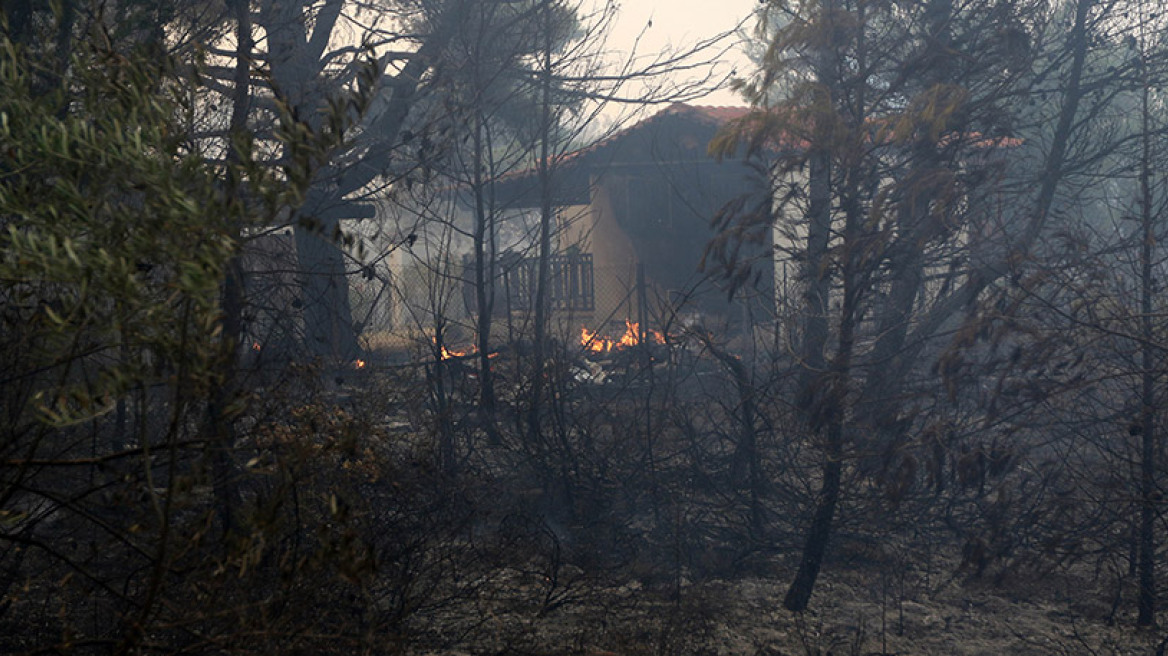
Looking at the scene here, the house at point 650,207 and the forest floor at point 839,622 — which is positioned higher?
the house at point 650,207

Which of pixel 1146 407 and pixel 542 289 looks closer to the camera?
pixel 1146 407

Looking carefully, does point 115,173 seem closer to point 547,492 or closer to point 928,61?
point 928,61

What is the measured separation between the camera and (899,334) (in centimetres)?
786

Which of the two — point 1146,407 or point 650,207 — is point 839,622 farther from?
point 650,207

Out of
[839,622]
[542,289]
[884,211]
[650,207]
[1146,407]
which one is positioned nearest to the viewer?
[1146,407]

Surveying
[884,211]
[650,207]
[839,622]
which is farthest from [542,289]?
[650,207]

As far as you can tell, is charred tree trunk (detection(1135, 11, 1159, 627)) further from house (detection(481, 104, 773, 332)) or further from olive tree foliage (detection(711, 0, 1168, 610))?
house (detection(481, 104, 773, 332))

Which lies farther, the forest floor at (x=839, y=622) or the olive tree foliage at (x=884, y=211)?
the olive tree foliage at (x=884, y=211)

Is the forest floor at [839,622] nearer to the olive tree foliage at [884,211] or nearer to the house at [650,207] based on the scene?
the olive tree foliage at [884,211]

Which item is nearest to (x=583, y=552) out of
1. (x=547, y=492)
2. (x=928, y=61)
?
(x=547, y=492)

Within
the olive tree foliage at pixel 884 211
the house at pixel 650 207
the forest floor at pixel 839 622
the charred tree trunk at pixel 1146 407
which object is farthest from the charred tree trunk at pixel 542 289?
the house at pixel 650 207

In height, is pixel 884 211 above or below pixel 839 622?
above

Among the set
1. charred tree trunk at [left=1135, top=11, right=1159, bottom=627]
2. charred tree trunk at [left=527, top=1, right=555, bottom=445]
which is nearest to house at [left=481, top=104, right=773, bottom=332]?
charred tree trunk at [left=527, top=1, right=555, bottom=445]

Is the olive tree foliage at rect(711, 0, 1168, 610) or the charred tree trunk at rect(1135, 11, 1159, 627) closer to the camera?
the charred tree trunk at rect(1135, 11, 1159, 627)
